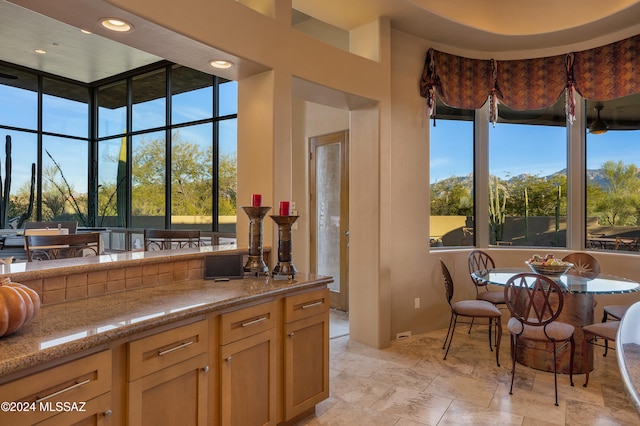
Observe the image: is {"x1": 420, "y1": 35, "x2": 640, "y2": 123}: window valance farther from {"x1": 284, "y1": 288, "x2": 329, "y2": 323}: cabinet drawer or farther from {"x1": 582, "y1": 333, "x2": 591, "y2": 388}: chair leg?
{"x1": 284, "y1": 288, "x2": 329, "y2": 323}: cabinet drawer

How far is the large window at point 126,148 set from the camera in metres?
5.90

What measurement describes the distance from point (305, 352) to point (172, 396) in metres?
0.91

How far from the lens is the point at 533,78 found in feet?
14.6

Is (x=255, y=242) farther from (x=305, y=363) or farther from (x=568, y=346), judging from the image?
(x=568, y=346)

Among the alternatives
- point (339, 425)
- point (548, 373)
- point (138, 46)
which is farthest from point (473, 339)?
point (138, 46)

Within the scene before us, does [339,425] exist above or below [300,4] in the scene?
below

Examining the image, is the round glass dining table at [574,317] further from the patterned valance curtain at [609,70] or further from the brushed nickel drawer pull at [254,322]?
the brushed nickel drawer pull at [254,322]

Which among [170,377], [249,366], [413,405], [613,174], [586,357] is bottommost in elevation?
[413,405]

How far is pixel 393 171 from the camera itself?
13.3ft

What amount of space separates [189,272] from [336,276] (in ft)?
9.29

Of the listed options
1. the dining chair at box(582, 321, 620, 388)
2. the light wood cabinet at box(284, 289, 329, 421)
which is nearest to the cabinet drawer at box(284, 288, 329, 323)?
the light wood cabinet at box(284, 289, 329, 421)

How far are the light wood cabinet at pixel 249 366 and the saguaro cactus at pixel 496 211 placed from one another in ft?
11.3

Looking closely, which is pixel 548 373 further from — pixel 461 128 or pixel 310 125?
pixel 310 125

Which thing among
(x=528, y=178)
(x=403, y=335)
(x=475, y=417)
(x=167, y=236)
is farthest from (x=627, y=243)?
(x=167, y=236)
